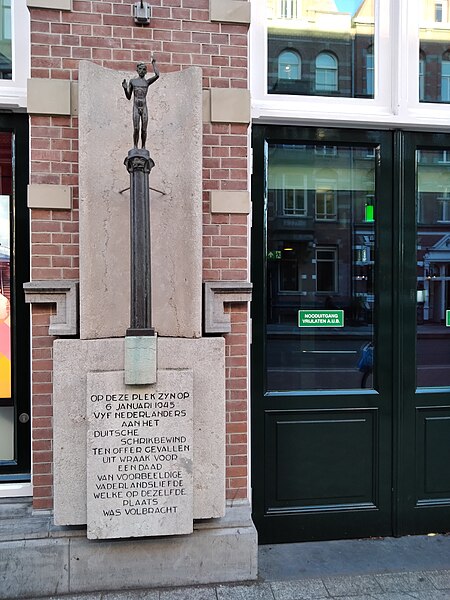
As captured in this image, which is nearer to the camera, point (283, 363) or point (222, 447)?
point (222, 447)

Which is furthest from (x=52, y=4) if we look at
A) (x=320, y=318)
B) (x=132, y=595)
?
(x=132, y=595)

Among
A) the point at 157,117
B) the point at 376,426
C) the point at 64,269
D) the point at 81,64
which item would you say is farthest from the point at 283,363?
the point at 81,64

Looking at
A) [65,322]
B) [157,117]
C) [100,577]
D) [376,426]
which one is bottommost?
[100,577]

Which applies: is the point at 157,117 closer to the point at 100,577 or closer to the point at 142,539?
the point at 142,539

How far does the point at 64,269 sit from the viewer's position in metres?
3.14

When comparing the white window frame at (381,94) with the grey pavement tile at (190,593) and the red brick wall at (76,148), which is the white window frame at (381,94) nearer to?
the red brick wall at (76,148)

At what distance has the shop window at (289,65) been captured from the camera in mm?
3643

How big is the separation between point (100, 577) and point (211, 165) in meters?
2.94

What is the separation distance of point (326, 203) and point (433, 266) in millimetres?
1089

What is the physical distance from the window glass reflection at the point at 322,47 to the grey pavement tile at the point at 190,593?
373 cm

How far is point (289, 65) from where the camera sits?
12.0ft

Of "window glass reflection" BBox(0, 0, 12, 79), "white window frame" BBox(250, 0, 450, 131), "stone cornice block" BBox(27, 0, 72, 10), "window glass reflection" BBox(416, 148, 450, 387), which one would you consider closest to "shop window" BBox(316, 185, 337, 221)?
"white window frame" BBox(250, 0, 450, 131)

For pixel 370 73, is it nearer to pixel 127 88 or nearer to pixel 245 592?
pixel 127 88

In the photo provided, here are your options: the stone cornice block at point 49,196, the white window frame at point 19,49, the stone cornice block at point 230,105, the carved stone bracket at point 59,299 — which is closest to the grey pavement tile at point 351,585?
the carved stone bracket at point 59,299
